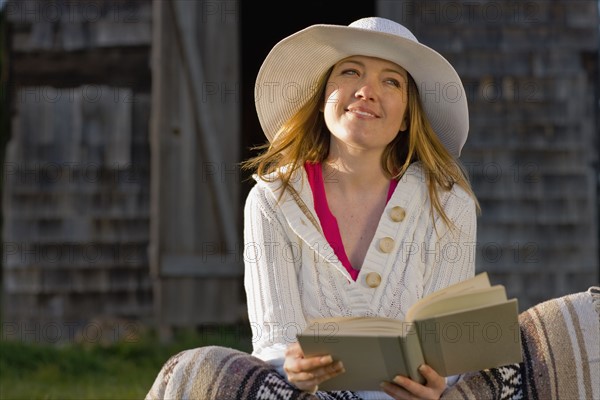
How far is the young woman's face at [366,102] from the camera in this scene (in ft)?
10.2

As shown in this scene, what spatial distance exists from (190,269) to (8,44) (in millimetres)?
1928

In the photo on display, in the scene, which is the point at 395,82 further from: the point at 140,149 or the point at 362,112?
the point at 140,149

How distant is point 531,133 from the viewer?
636cm

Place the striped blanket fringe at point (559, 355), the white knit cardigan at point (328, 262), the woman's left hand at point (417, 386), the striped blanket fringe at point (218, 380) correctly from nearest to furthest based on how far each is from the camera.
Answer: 1. the woman's left hand at point (417, 386)
2. the striped blanket fringe at point (218, 380)
3. the striped blanket fringe at point (559, 355)
4. the white knit cardigan at point (328, 262)

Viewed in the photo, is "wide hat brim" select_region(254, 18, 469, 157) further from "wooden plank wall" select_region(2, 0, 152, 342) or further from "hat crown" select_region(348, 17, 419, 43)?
"wooden plank wall" select_region(2, 0, 152, 342)

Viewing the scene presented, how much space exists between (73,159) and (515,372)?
13.5ft

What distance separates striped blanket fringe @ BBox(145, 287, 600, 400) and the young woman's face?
707mm

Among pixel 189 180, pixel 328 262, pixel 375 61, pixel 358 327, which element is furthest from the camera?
pixel 189 180

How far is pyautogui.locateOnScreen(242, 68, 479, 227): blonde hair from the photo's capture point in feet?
10.7

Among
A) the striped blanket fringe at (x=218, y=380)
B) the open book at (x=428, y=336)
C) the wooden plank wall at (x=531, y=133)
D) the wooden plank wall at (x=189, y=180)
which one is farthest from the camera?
the wooden plank wall at (x=531, y=133)

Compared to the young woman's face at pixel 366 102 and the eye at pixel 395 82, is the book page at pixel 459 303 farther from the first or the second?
the eye at pixel 395 82

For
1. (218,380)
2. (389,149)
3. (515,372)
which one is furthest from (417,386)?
(389,149)

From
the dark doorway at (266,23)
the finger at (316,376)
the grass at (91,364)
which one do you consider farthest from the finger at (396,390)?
the dark doorway at (266,23)

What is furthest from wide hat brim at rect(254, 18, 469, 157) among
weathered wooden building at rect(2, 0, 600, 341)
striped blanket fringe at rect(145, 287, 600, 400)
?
weathered wooden building at rect(2, 0, 600, 341)
